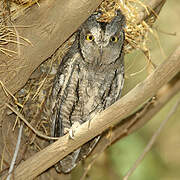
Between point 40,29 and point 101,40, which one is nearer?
point 40,29

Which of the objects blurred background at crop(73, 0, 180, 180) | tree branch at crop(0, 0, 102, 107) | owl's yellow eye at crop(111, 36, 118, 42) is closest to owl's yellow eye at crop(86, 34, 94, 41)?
owl's yellow eye at crop(111, 36, 118, 42)

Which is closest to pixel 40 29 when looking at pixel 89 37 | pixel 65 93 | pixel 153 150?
pixel 89 37

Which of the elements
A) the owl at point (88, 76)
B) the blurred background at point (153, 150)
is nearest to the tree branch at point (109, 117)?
the owl at point (88, 76)

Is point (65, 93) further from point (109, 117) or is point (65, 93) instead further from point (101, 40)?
point (109, 117)

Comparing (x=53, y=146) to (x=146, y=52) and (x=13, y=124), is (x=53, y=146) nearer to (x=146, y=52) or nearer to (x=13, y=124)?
(x=13, y=124)

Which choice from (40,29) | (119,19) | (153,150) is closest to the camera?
(40,29)

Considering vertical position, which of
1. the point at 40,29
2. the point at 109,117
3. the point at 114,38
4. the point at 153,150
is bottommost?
the point at 153,150
